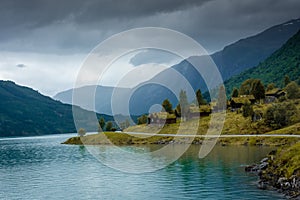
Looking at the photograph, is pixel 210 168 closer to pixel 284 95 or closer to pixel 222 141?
pixel 222 141

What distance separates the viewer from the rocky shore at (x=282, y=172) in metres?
53.6

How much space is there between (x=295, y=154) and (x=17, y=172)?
62976mm

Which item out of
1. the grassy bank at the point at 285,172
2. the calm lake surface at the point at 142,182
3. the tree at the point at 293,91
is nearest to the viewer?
the grassy bank at the point at 285,172

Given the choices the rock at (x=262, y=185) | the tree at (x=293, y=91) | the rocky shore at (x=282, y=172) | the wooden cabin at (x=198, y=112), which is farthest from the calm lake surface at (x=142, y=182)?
the wooden cabin at (x=198, y=112)

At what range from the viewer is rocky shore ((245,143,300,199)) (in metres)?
53.6

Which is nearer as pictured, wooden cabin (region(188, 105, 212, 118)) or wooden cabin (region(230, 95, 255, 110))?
wooden cabin (region(230, 95, 255, 110))

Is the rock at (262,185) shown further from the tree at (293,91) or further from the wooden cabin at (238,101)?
the wooden cabin at (238,101)

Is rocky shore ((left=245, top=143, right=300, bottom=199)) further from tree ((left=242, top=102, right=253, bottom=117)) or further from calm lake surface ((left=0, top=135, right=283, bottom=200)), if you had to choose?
tree ((left=242, top=102, right=253, bottom=117))

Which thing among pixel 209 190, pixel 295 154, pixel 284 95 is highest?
pixel 284 95

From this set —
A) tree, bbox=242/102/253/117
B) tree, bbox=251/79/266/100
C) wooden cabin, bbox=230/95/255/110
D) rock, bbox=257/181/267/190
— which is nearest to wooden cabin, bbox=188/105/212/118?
wooden cabin, bbox=230/95/255/110

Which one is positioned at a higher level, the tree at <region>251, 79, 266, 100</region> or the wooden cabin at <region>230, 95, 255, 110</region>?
the tree at <region>251, 79, 266, 100</region>

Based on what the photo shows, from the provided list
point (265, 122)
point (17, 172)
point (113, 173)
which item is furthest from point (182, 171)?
point (265, 122)

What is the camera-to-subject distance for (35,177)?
81.2 meters

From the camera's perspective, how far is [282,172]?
60.5 meters
